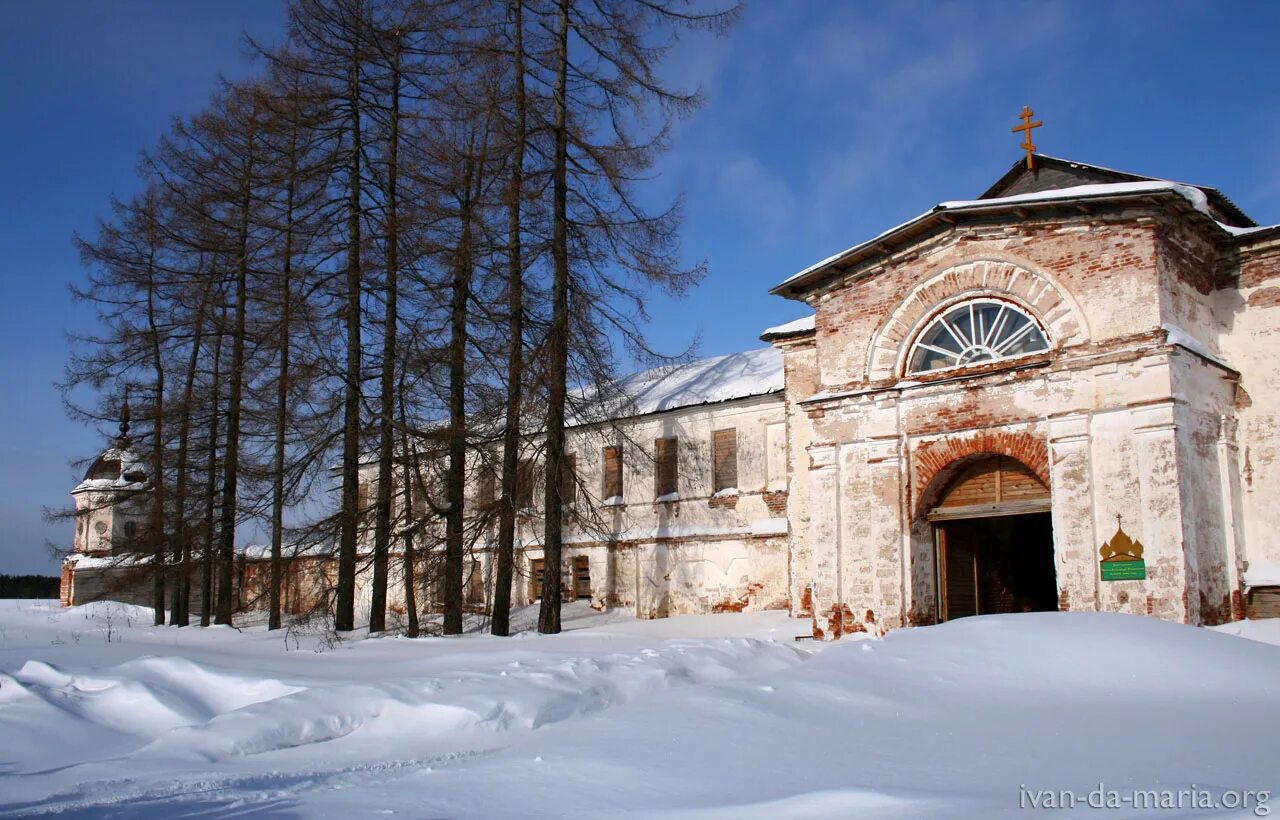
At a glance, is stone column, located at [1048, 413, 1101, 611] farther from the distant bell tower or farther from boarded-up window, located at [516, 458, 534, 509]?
the distant bell tower

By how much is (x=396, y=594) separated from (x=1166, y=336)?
2387cm

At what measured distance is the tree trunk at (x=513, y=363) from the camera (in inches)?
678

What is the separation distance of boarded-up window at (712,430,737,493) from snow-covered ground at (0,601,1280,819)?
38.8ft

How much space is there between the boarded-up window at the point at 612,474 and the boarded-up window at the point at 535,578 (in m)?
3.09

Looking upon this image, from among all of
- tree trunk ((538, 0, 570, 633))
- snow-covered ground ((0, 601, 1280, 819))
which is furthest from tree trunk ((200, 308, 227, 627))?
snow-covered ground ((0, 601, 1280, 819))

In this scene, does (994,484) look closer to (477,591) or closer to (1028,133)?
(1028,133)

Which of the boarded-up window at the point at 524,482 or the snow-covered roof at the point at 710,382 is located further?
the snow-covered roof at the point at 710,382

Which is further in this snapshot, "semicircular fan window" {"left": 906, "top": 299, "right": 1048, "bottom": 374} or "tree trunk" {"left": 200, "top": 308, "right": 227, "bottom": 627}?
"tree trunk" {"left": 200, "top": 308, "right": 227, "bottom": 627}

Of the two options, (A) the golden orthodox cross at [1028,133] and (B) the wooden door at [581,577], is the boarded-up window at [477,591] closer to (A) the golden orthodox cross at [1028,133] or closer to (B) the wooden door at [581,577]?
(B) the wooden door at [581,577]

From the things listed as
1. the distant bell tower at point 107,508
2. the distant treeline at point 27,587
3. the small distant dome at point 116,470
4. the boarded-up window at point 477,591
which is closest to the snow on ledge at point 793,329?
the boarded-up window at point 477,591

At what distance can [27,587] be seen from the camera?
235ft

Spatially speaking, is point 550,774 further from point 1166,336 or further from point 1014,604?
point 1014,604

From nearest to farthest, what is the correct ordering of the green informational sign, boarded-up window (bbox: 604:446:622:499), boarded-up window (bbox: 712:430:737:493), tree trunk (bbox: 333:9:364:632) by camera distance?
the green informational sign
tree trunk (bbox: 333:9:364:632)
boarded-up window (bbox: 712:430:737:493)
boarded-up window (bbox: 604:446:622:499)

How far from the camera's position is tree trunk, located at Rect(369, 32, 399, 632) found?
18422 mm
